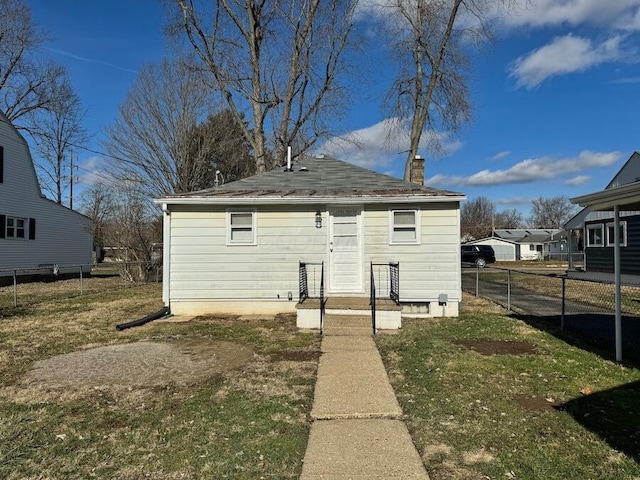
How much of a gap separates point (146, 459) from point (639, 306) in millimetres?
12448

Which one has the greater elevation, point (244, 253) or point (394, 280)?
point (244, 253)

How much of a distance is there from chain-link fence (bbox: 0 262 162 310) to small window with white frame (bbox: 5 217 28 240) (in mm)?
1527

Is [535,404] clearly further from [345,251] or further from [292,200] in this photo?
[292,200]

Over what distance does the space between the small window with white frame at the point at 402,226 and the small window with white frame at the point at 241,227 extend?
3.11 meters

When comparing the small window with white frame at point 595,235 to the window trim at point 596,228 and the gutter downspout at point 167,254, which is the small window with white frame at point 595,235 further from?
the gutter downspout at point 167,254

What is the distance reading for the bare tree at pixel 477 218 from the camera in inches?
2869

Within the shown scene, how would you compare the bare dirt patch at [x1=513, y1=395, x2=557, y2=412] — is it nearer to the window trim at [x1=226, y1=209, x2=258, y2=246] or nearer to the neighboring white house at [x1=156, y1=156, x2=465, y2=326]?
the neighboring white house at [x1=156, y1=156, x2=465, y2=326]

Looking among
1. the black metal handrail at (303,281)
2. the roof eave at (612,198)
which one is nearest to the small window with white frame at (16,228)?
the black metal handrail at (303,281)

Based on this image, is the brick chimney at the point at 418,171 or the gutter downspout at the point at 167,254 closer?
the gutter downspout at the point at 167,254

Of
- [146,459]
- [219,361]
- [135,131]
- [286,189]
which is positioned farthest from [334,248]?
[135,131]

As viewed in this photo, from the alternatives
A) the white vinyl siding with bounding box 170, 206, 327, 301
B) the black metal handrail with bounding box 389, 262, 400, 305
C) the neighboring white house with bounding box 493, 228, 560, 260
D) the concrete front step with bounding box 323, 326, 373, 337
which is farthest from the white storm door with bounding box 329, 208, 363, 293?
the neighboring white house with bounding box 493, 228, 560, 260

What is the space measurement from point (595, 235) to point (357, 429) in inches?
887

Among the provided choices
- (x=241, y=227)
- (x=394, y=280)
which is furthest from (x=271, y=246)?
(x=394, y=280)

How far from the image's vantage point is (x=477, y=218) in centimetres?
8625
